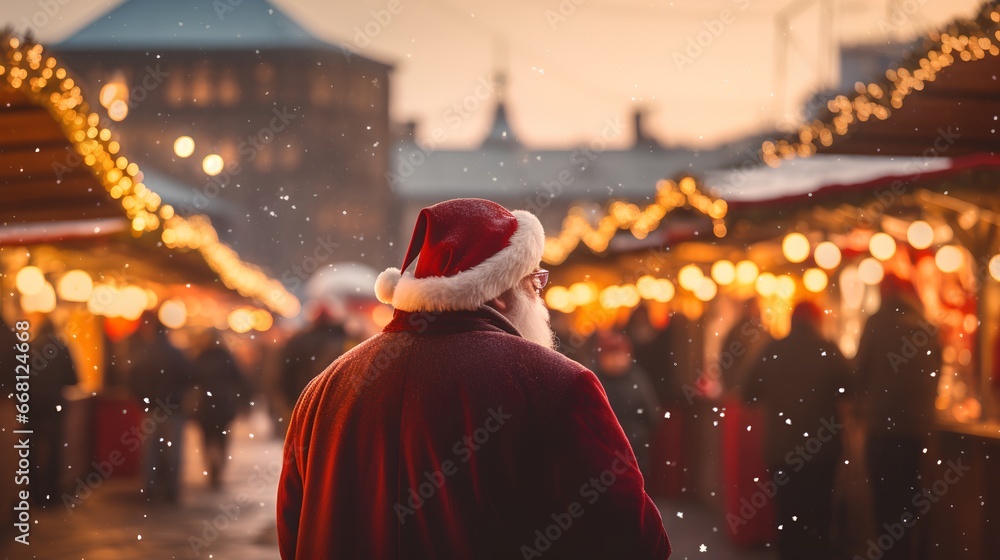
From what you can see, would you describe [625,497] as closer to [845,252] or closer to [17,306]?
[845,252]

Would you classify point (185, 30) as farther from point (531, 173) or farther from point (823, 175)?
point (823, 175)

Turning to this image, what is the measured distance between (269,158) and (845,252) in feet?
219

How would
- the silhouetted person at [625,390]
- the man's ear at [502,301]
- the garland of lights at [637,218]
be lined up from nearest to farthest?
the man's ear at [502,301] < the silhouetted person at [625,390] < the garland of lights at [637,218]

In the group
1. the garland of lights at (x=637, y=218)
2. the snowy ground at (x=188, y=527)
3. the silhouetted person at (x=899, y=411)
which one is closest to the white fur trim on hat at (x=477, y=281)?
the silhouetted person at (x=899, y=411)

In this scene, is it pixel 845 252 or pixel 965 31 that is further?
pixel 845 252

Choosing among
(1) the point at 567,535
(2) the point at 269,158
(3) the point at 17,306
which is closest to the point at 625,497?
(1) the point at 567,535

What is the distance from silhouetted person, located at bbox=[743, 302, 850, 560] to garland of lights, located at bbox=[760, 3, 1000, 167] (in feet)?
4.47

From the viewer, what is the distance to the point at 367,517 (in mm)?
2742

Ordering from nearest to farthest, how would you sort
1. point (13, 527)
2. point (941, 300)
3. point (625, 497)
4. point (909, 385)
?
point (625, 497)
point (909, 385)
point (13, 527)
point (941, 300)

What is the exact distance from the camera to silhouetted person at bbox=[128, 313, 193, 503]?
1164 centimetres

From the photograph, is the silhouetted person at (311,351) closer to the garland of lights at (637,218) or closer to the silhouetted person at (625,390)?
the garland of lights at (637,218)

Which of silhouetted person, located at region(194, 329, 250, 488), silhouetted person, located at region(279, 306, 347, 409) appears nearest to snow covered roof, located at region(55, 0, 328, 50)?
silhouetted person, located at region(194, 329, 250, 488)

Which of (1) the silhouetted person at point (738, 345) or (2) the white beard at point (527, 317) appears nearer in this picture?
(2) the white beard at point (527, 317)

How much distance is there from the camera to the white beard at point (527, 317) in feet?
9.75
